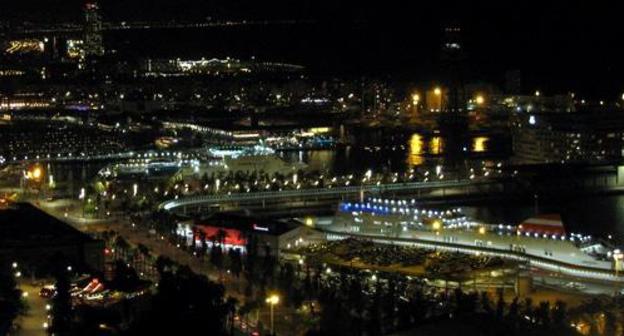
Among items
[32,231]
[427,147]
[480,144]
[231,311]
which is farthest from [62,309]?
[480,144]

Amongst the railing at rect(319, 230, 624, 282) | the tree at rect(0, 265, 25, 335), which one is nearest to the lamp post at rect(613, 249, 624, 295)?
the railing at rect(319, 230, 624, 282)

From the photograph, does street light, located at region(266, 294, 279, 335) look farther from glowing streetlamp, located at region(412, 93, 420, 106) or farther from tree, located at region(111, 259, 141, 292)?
glowing streetlamp, located at region(412, 93, 420, 106)

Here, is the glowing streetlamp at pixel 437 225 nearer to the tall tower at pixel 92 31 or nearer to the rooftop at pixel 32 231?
the rooftop at pixel 32 231

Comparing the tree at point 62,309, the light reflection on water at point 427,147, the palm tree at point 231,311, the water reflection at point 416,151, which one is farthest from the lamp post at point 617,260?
the water reflection at point 416,151

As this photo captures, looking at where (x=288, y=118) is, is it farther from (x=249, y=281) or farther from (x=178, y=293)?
(x=178, y=293)

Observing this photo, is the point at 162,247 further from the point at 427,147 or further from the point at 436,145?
the point at 436,145

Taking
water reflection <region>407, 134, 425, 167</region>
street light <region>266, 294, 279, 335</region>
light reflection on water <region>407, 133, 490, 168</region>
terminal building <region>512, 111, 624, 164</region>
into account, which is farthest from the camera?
light reflection on water <region>407, 133, 490, 168</region>

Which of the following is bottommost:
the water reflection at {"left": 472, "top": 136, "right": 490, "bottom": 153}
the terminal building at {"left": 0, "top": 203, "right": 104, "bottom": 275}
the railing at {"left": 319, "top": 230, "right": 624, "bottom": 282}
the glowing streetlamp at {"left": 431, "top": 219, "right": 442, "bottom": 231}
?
the water reflection at {"left": 472, "top": 136, "right": 490, "bottom": 153}
